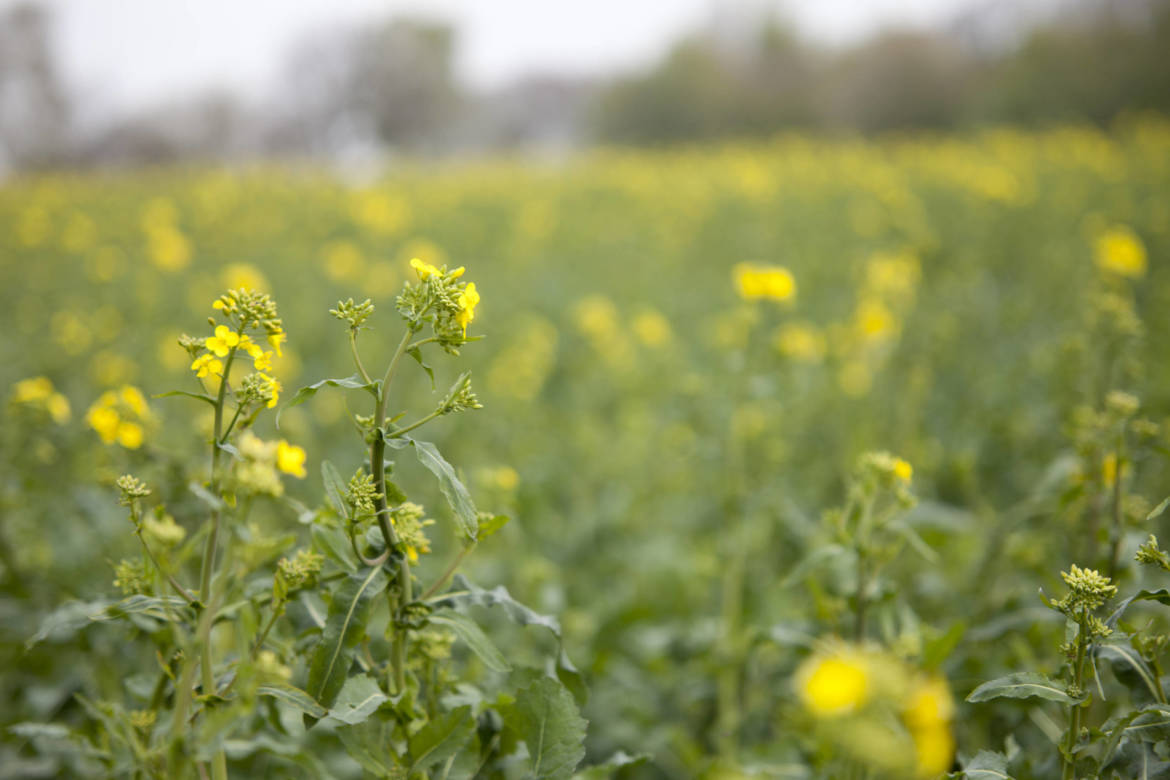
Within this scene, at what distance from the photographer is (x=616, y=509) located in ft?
11.4

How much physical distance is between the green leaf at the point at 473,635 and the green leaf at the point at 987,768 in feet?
2.56

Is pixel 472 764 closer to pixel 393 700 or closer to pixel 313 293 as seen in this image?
pixel 393 700

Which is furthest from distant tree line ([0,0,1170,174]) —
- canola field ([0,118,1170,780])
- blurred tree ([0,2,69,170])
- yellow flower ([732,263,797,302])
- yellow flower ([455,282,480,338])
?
yellow flower ([455,282,480,338])

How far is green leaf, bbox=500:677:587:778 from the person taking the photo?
120 cm

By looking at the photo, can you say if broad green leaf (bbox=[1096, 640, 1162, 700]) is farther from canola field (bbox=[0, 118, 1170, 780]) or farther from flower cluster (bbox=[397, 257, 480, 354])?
flower cluster (bbox=[397, 257, 480, 354])

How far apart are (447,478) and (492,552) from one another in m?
2.16

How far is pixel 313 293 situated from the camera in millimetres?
6711

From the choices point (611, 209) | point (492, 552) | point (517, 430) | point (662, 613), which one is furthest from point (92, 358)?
point (611, 209)

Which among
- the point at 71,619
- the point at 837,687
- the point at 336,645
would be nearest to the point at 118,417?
the point at 71,619

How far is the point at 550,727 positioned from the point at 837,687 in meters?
0.70

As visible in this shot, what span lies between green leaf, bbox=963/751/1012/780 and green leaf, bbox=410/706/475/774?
0.81m

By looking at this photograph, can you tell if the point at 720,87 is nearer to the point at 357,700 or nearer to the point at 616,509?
the point at 616,509

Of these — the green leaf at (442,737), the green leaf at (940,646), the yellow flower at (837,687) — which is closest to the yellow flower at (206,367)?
the green leaf at (442,737)

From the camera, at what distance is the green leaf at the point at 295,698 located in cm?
100
